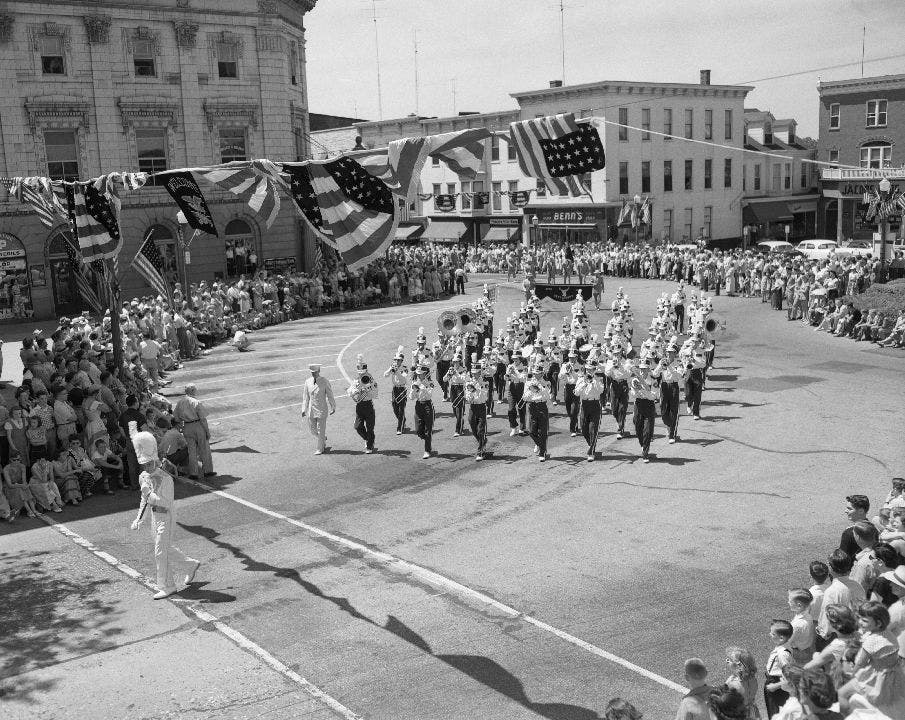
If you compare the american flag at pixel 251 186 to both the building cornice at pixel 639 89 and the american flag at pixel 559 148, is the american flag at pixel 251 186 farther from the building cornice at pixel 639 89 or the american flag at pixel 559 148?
the building cornice at pixel 639 89

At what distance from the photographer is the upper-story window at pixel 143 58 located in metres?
41.2

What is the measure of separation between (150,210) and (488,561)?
113 feet

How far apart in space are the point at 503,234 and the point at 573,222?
7134 millimetres

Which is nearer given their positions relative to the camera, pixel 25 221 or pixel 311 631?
pixel 311 631

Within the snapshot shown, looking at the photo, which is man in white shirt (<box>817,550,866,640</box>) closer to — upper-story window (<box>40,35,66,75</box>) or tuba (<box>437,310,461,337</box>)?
tuba (<box>437,310,461,337</box>)

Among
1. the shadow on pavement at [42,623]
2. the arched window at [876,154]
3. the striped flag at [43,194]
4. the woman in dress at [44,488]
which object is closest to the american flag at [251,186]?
the striped flag at [43,194]

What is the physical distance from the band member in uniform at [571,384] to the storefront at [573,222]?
42266 mm

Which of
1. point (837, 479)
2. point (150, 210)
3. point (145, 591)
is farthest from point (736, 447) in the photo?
point (150, 210)

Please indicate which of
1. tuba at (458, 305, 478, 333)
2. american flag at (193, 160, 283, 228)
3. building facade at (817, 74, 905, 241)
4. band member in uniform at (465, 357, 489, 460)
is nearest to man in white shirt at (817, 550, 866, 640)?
band member in uniform at (465, 357, 489, 460)

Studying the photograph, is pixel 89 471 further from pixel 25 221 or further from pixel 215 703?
pixel 25 221

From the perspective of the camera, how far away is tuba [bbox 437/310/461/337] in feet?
74.1

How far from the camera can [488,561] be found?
1244 cm

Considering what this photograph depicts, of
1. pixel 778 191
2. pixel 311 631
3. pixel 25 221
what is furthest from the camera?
pixel 778 191

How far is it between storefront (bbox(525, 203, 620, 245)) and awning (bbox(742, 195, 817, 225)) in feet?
45.5
